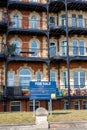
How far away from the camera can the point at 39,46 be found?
114ft

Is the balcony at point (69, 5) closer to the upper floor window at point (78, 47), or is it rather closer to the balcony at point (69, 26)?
the balcony at point (69, 26)

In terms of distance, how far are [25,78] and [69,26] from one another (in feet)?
22.2

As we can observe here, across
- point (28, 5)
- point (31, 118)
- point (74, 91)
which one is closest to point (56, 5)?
point (28, 5)

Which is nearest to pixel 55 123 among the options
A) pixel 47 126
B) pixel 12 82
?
pixel 47 126

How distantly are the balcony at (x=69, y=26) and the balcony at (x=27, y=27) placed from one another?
0.86 meters

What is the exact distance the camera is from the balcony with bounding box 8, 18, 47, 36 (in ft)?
109

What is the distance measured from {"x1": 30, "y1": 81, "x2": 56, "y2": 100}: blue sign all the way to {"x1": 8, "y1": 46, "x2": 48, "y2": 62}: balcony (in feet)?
26.4

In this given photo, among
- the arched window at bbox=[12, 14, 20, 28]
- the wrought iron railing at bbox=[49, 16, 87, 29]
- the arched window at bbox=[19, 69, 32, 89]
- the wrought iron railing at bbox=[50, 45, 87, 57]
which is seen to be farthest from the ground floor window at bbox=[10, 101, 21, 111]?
the wrought iron railing at bbox=[49, 16, 87, 29]

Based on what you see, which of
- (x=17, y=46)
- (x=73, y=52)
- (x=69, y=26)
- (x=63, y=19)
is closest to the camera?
(x=17, y=46)

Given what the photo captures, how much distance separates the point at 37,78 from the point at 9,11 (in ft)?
23.0

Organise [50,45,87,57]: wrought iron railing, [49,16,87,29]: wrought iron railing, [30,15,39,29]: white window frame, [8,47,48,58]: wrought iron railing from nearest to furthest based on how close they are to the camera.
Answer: [8,47,48,58]: wrought iron railing
[30,15,39,29]: white window frame
[50,45,87,57]: wrought iron railing
[49,16,87,29]: wrought iron railing

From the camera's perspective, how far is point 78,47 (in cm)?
3497

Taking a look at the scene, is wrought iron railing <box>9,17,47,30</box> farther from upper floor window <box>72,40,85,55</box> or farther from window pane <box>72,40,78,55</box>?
upper floor window <box>72,40,85,55</box>

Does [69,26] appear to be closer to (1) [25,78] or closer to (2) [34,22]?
(2) [34,22]
